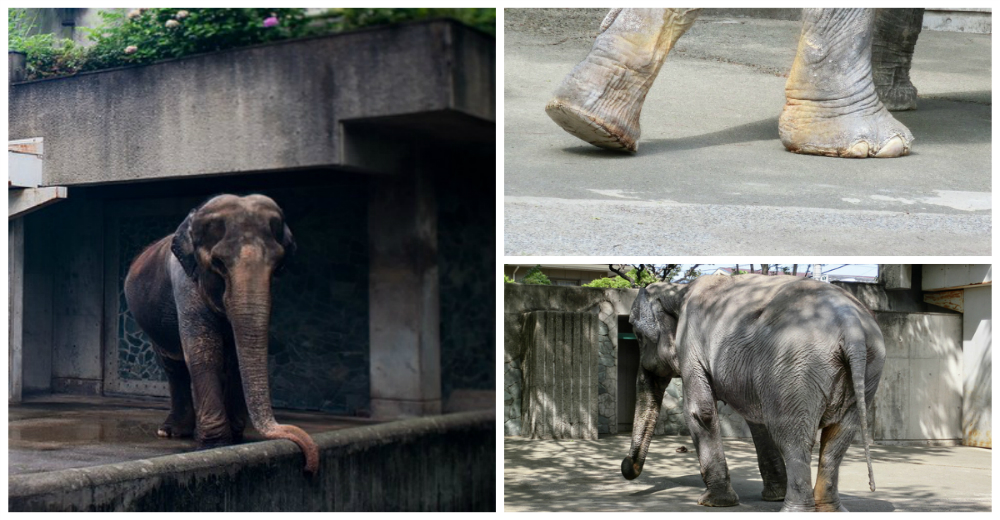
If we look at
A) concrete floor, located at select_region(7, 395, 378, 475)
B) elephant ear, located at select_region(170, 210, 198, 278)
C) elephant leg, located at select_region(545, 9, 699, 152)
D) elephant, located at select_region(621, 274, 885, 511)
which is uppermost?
elephant leg, located at select_region(545, 9, 699, 152)

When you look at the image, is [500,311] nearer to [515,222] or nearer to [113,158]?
[515,222]

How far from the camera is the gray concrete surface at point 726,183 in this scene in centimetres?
572

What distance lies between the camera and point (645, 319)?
21.3ft

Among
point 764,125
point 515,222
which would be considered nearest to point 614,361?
point 764,125

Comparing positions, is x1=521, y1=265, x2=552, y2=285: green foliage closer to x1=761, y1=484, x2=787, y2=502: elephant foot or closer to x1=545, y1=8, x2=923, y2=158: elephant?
x1=545, y1=8, x2=923, y2=158: elephant

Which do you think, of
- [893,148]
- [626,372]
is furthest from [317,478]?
[626,372]

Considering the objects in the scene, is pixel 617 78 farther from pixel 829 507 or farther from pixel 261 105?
pixel 261 105

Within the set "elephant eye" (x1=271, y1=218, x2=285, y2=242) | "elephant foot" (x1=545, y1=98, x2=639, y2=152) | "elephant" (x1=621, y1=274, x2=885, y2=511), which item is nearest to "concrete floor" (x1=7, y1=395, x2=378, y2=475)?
"elephant eye" (x1=271, y1=218, x2=285, y2=242)

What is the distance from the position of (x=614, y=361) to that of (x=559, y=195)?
18.7 ft

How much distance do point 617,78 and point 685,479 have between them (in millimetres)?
2666

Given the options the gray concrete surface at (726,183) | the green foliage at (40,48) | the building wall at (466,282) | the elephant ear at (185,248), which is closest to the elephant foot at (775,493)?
the gray concrete surface at (726,183)

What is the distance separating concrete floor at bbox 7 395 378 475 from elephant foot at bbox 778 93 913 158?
3.92 meters

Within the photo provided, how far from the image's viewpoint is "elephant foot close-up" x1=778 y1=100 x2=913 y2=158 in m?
6.97

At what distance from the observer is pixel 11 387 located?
998 cm
